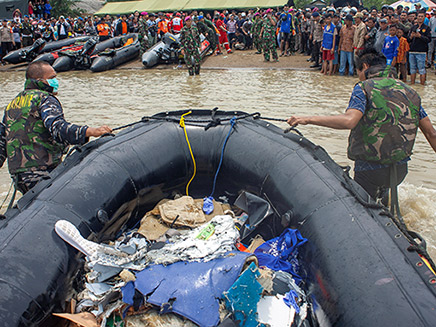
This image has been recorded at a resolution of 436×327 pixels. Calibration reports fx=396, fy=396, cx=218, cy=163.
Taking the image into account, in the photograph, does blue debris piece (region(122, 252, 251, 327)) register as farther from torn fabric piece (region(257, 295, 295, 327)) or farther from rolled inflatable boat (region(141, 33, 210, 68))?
rolled inflatable boat (region(141, 33, 210, 68))

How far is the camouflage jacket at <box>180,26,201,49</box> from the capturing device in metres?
11.1

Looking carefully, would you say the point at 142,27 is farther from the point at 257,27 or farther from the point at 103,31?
the point at 257,27

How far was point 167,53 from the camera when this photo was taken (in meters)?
13.8

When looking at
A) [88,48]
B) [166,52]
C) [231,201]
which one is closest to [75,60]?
[88,48]

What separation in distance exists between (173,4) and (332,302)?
2758 centimetres

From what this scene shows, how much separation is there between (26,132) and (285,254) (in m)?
2.10

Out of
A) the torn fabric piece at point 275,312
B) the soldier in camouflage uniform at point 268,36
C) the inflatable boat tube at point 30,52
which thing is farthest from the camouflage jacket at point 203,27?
the torn fabric piece at point 275,312

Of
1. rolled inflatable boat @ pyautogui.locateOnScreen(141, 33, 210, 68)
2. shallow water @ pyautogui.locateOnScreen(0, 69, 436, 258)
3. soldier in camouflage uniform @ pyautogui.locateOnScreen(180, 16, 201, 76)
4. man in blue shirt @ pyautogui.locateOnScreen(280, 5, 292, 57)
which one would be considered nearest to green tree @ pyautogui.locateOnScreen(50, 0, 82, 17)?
shallow water @ pyautogui.locateOnScreen(0, 69, 436, 258)

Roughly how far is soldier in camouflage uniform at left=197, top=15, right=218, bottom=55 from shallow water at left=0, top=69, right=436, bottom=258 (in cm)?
142

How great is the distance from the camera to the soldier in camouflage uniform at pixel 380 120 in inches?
109

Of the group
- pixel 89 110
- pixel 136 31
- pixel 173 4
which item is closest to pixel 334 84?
pixel 89 110

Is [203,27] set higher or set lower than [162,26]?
higher

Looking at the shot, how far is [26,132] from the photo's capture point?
118 inches

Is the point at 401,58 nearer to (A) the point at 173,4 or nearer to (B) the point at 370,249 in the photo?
(B) the point at 370,249
